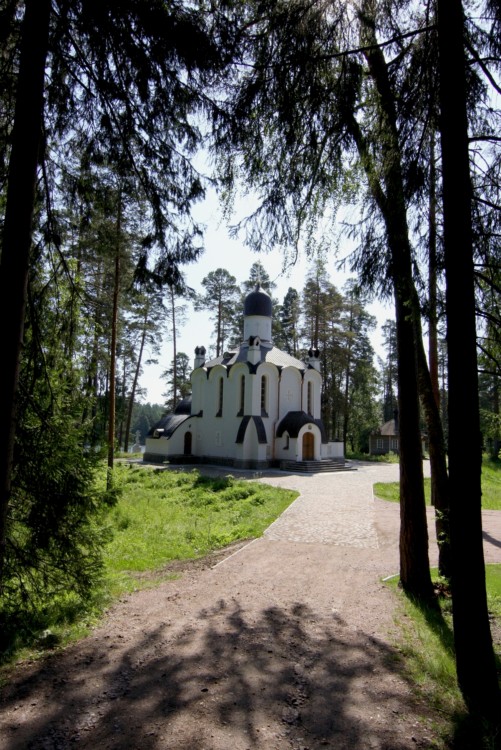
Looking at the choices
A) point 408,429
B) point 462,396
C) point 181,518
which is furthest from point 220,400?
point 462,396

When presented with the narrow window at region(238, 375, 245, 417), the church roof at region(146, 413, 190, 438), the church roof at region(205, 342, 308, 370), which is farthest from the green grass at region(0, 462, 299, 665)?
the church roof at region(205, 342, 308, 370)

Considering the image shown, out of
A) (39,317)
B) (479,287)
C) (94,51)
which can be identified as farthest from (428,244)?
(39,317)

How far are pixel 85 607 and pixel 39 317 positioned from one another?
3.64 metres

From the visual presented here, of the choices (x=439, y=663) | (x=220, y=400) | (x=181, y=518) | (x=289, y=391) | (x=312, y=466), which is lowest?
(x=181, y=518)

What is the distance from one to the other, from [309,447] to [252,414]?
3.85 m

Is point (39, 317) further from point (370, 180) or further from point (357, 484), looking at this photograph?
point (357, 484)

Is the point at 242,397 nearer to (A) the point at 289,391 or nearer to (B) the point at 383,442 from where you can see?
(A) the point at 289,391

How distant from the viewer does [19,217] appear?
3818mm

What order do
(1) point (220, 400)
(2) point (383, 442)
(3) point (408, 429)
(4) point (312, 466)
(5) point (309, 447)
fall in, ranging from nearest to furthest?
1. (3) point (408, 429)
2. (4) point (312, 466)
3. (5) point (309, 447)
4. (1) point (220, 400)
5. (2) point (383, 442)

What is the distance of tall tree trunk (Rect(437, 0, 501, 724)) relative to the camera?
4020 mm

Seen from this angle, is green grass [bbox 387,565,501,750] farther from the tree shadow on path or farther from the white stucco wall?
Result: the white stucco wall

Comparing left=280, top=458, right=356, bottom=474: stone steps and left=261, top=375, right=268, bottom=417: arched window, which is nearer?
→ left=280, top=458, right=356, bottom=474: stone steps

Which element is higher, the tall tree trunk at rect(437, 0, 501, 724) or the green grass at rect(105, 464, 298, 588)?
Answer: the tall tree trunk at rect(437, 0, 501, 724)

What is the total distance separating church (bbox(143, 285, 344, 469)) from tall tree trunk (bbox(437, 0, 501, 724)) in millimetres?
22177
